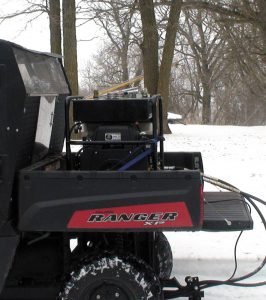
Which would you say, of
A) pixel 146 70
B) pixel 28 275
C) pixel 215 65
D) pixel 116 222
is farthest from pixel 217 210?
pixel 215 65

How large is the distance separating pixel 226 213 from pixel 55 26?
47.4 ft

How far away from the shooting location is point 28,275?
349 cm

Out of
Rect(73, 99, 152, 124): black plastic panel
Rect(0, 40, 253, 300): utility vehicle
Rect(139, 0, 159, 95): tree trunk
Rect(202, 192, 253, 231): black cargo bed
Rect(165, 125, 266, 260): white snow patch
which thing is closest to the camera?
Rect(0, 40, 253, 300): utility vehicle

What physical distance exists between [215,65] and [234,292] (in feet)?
120

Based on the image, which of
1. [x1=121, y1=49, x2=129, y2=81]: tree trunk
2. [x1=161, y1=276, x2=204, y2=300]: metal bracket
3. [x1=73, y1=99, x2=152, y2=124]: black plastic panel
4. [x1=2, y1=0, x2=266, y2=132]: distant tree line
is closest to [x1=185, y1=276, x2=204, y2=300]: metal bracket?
[x1=161, y1=276, x2=204, y2=300]: metal bracket

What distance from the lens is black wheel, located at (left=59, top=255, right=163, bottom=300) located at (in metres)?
3.07

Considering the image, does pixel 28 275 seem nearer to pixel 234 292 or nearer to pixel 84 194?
pixel 84 194

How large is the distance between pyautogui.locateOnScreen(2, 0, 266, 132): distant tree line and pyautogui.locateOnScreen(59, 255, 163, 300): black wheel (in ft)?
38.3

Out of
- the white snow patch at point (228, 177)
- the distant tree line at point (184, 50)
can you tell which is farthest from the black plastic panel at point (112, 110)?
the distant tree line at point (184, 50)

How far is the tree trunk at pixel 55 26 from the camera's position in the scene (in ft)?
53.2

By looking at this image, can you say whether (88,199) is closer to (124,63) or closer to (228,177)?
(228,177)

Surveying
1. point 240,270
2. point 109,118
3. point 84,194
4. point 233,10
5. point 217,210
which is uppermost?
point 233,10

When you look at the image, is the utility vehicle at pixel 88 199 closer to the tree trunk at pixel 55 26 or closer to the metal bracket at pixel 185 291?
the metal bracket at pixel 185 291

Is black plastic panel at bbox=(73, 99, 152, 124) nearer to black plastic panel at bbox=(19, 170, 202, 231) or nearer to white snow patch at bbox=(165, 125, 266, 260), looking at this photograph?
black plastic panel at bbox=(19, 170, 202, 231)
